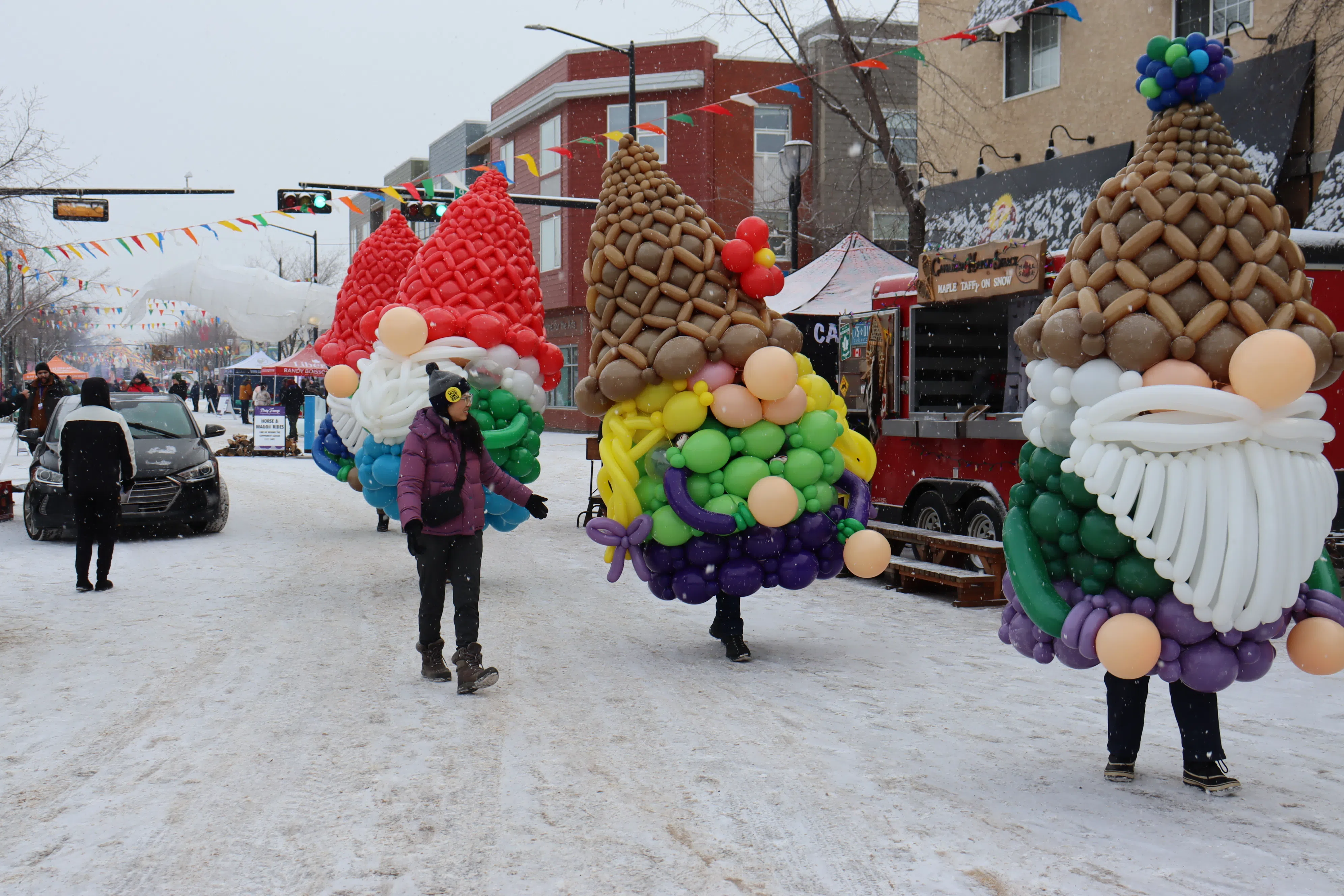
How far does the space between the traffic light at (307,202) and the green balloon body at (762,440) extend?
14.1 meters

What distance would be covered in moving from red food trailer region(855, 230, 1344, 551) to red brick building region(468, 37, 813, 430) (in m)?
20.4

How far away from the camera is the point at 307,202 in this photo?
746 inches

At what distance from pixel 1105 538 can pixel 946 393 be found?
22.1 feet

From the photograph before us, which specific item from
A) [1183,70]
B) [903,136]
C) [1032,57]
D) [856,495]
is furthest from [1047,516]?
[903,136]

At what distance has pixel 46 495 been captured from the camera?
1305 cm

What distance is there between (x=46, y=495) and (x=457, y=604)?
885cm

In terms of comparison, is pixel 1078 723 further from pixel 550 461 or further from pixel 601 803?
pixel 550 461

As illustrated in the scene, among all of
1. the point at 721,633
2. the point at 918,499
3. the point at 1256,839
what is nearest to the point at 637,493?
the point at 721,633

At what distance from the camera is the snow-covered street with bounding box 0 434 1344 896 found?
12.8 ft

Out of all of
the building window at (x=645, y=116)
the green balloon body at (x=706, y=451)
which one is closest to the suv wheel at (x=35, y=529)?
the green balloon body at (x=706, y=451)

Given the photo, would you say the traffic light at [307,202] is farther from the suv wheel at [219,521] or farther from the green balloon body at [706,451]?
the green balloon body at [706,451]

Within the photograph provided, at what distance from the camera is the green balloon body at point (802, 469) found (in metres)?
6.94

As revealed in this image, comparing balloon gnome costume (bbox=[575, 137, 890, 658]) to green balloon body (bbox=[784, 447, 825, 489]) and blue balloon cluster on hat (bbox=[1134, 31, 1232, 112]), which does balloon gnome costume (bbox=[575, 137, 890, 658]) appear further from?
blue balloon cluster on hat (bbox=[1134, 31, 1232, 112])

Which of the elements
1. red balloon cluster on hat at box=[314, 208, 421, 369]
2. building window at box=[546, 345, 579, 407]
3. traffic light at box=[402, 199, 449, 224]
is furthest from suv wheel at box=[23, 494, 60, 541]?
building window at box=[546, 345, 579, 407]
